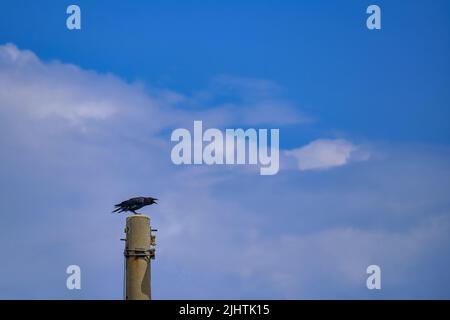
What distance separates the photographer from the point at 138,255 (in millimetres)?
43156

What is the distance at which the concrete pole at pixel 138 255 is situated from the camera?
43.0 meters

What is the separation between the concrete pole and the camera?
43031mm
